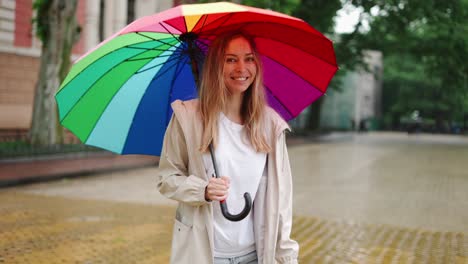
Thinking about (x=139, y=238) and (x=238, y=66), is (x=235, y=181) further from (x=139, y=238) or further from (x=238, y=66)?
(x=139, y=238)

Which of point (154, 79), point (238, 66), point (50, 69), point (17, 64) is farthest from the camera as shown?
point (17, 64)

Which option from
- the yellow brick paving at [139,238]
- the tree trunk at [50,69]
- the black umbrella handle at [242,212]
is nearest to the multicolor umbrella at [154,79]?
the black umbrella handle at [242,212]

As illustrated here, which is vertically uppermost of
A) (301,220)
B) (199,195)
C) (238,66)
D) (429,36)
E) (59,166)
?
(429,36)

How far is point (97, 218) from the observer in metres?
7.93

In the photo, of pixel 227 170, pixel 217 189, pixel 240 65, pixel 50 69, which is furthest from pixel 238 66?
pixel 50 69

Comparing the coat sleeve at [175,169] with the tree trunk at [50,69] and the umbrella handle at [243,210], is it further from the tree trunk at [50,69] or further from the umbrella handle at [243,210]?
the tree trunk at [50,69]

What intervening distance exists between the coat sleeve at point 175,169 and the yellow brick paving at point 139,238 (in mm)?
3531

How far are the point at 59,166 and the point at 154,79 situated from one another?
10164mm

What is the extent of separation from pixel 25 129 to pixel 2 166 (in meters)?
9.79

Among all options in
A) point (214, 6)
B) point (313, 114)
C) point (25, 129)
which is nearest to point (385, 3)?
point (313, 114)

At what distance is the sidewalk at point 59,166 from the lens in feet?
36.8

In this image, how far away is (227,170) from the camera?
2.37m

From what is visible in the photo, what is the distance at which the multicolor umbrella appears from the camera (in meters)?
2.98

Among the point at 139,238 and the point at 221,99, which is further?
the point at 139,238
